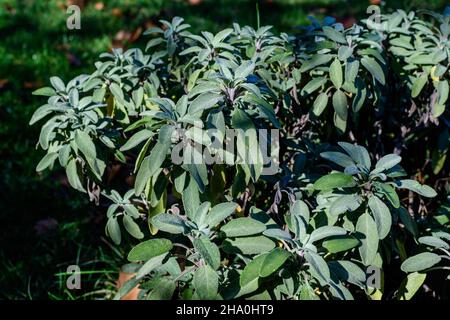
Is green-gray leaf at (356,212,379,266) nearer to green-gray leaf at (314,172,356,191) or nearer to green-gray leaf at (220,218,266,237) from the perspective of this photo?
green-gray leaf at (314,172,356,191)

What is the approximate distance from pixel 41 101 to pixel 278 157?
2.15m

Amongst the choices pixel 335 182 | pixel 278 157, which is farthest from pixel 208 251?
pixel 278 157

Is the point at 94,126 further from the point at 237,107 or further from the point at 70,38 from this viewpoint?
the point at 70,38

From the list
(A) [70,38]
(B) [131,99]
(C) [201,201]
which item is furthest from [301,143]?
(A) [70,38]

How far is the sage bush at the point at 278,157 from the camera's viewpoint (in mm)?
1706

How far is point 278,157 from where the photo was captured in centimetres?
208

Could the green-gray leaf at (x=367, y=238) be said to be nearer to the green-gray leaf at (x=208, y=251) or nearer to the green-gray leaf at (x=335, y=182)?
the green-gray leaf at (x=335, y=182)

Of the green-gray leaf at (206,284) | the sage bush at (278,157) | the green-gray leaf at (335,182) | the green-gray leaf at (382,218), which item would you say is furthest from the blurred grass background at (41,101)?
the green-gray leaf at (382,218)

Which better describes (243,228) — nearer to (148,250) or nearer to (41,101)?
(148,250)

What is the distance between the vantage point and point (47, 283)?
2715 mm

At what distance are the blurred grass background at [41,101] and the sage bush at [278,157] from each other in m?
0.49

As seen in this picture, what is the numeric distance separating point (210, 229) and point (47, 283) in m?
1.24

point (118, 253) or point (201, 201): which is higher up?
point (201, 201)

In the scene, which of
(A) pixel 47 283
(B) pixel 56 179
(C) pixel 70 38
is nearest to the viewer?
(A) pixel 47 283
